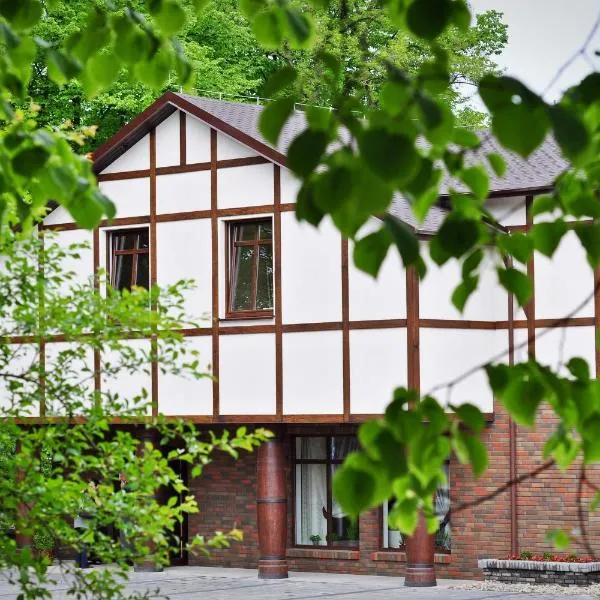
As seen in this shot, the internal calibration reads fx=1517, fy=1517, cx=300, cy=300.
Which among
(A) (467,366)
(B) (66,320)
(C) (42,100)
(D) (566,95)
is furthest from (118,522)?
(C) (42,100)

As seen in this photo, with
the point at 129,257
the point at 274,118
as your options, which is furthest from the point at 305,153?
the point at 129,257

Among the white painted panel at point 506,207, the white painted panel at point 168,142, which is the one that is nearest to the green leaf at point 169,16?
the white painted panel at point 506,207

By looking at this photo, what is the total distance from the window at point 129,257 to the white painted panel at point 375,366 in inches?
166

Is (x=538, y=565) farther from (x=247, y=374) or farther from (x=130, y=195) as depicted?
(x=130, y=195)

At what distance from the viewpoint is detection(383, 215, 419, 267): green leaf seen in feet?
8.28

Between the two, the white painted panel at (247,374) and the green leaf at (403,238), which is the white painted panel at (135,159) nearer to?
the white painted panel at (247,374)

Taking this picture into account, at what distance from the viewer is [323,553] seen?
23.5 meters

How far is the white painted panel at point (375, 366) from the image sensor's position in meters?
21.4

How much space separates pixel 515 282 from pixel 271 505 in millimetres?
19671

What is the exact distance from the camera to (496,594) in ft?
66.8

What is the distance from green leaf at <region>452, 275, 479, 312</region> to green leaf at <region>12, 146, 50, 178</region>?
93 cm

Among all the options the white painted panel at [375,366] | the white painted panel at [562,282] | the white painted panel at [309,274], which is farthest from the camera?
the white painted panel at [309,274]

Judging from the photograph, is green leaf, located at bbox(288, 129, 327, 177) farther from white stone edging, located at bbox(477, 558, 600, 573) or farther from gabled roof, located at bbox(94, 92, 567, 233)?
white stone edging, located at bbox(477, 558, 600, 573)

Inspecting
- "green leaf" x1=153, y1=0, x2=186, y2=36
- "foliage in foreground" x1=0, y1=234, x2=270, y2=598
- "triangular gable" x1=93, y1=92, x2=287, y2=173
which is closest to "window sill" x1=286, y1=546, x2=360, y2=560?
"triangular gable" x1=93, y1=92, x2=287, y2=173
